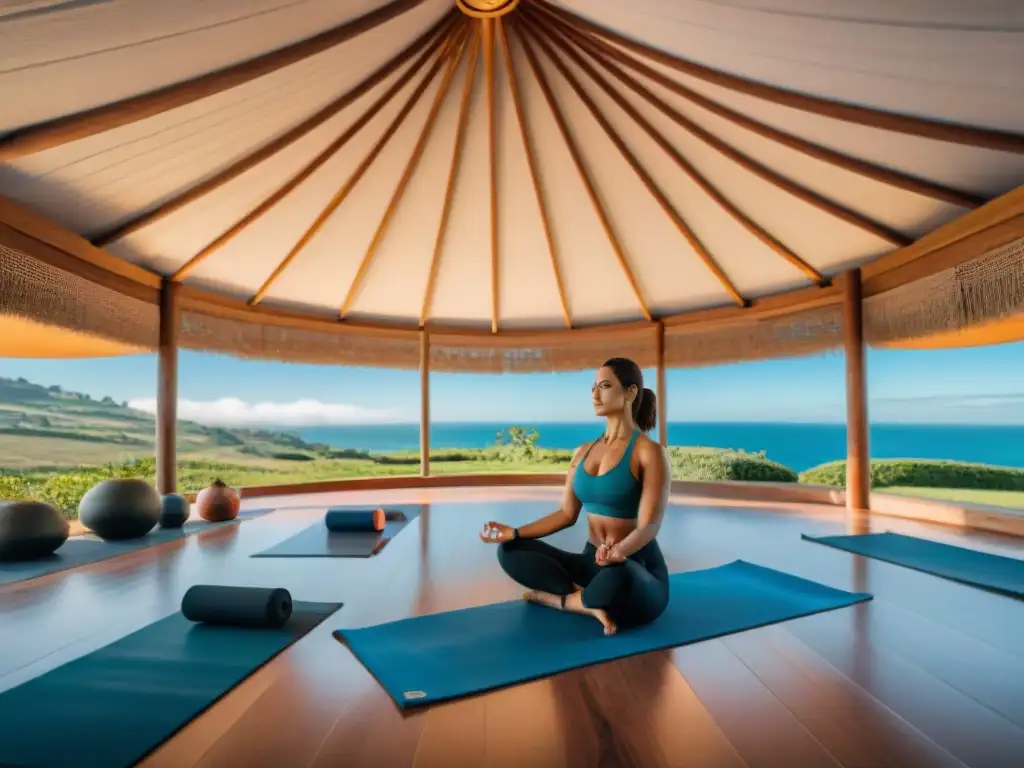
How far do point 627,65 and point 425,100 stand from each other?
143cm

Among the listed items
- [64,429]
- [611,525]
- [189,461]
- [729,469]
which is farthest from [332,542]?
[189,461]

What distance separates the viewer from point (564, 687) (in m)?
1.72

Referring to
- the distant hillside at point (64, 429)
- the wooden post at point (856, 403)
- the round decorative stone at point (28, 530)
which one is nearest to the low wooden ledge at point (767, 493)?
the wooden post at point (856, 403)

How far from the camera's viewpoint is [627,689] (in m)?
1.70

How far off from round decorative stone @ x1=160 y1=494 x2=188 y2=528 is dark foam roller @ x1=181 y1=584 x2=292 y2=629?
2562mm

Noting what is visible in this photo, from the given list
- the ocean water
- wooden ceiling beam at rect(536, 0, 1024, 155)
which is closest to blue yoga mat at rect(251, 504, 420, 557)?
wooden ceiling beam at rect(536, 0, 1024, 155)

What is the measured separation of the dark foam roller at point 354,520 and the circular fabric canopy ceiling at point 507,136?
8.41ft

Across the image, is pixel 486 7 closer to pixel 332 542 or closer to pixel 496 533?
pixel 496 533

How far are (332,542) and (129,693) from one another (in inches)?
93.3

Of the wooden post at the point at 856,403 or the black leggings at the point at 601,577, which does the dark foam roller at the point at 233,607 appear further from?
the wooden post at the point at 856,403

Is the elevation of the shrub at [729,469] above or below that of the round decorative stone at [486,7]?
below

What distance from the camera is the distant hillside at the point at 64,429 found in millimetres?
12891

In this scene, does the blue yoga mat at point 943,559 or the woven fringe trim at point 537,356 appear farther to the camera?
the woven fringe trim at point 537,356

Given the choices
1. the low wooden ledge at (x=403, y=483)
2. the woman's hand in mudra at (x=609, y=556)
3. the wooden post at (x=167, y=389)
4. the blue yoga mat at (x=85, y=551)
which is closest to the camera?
the woman's hand in mudra at (x=609, y=556)
